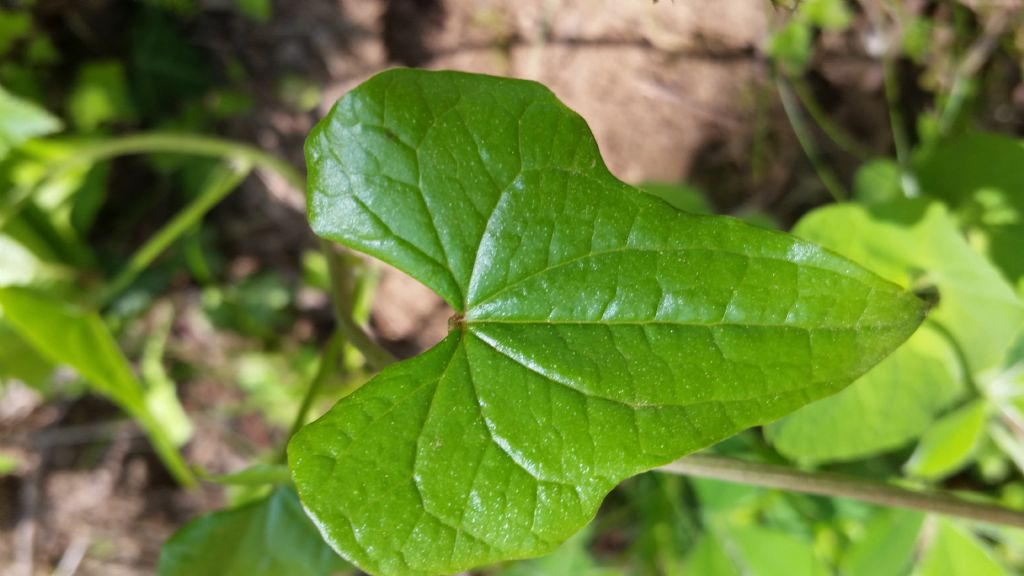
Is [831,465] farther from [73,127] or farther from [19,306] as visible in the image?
[73,127]

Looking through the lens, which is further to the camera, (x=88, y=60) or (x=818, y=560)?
(x=88, y=60)

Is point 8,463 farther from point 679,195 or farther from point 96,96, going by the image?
point 679,195

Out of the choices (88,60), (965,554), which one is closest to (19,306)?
(88,60)

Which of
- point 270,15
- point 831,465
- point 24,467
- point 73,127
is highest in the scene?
point 270,15

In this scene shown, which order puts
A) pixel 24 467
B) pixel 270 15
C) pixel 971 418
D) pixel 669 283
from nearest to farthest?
pixel 669 283 → pixel 971 418 → pixel 270 15 → pixel 24 467

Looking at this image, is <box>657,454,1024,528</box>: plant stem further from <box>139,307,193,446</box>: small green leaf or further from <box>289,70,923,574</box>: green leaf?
<box>139,307,193,446</box>: small green leaf

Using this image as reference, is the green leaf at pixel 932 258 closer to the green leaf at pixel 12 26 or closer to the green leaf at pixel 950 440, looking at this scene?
the green leaf at pixel 950 440

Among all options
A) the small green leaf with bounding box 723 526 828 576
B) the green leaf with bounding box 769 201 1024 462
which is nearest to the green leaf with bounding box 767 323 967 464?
the green leaf with bounding box 769 201 1024 462

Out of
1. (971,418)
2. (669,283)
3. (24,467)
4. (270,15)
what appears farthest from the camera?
(24,467)
